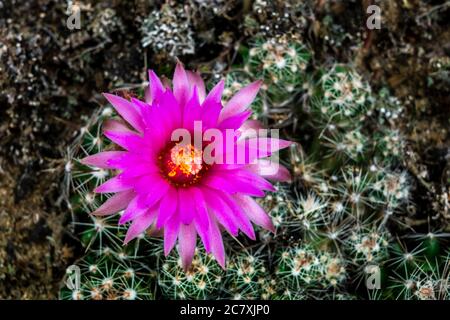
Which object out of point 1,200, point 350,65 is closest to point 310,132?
point 350,65

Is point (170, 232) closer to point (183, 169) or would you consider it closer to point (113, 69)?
point (183, 169)

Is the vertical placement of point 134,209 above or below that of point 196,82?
below

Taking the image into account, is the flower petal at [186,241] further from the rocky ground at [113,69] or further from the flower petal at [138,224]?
the rocky ground at [113,69]

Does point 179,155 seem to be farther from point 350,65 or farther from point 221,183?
point 350,65

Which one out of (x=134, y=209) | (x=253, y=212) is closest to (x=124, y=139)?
(x=134, y=209)

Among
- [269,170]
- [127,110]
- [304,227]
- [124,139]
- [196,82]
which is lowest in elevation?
[304,227]

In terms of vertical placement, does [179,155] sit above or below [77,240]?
above

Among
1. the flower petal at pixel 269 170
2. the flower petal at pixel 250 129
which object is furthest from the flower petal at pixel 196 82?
the flower petal at pixel 269 170
